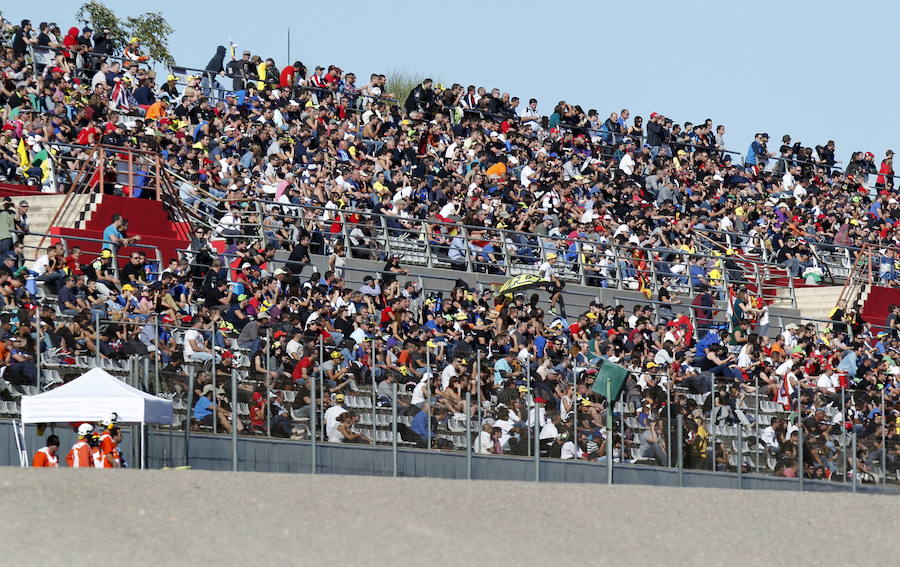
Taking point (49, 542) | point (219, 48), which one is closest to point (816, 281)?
point (219, 48)

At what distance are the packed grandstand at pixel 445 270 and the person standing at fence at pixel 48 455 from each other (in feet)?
4.28

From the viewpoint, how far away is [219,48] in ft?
121

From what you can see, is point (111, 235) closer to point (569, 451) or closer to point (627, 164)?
point (569, 451)

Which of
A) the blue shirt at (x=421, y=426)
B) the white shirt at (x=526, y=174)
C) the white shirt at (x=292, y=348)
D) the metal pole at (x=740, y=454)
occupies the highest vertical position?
the white shirt at (x=526, y=174)

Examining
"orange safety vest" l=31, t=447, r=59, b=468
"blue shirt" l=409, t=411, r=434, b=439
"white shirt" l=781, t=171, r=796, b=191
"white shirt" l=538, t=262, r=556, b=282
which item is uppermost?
"white shirt" l=781, t=171, r=796, b=191

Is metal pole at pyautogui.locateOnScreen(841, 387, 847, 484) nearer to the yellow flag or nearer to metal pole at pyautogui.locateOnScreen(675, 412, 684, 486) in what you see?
metal pole at pyautogui.locateOnScreen(675, 412, 684, 486)

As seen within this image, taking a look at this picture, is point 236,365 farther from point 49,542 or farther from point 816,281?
point 816,281

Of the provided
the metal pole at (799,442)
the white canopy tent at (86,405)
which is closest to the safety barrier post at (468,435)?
the white canopy tent at (86,405)

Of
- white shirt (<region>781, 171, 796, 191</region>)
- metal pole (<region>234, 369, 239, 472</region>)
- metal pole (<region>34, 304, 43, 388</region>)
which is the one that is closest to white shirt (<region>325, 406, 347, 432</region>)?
metal pole (<region>234, 369, 239, 472</region>)

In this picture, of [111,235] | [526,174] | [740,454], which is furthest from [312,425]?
[526,174]

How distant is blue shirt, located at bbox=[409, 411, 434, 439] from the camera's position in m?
19.3

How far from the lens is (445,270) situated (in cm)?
3008

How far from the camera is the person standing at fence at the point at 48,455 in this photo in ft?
55.3

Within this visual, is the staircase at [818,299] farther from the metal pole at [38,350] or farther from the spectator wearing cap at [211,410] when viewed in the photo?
the metal pole at [38,350]
